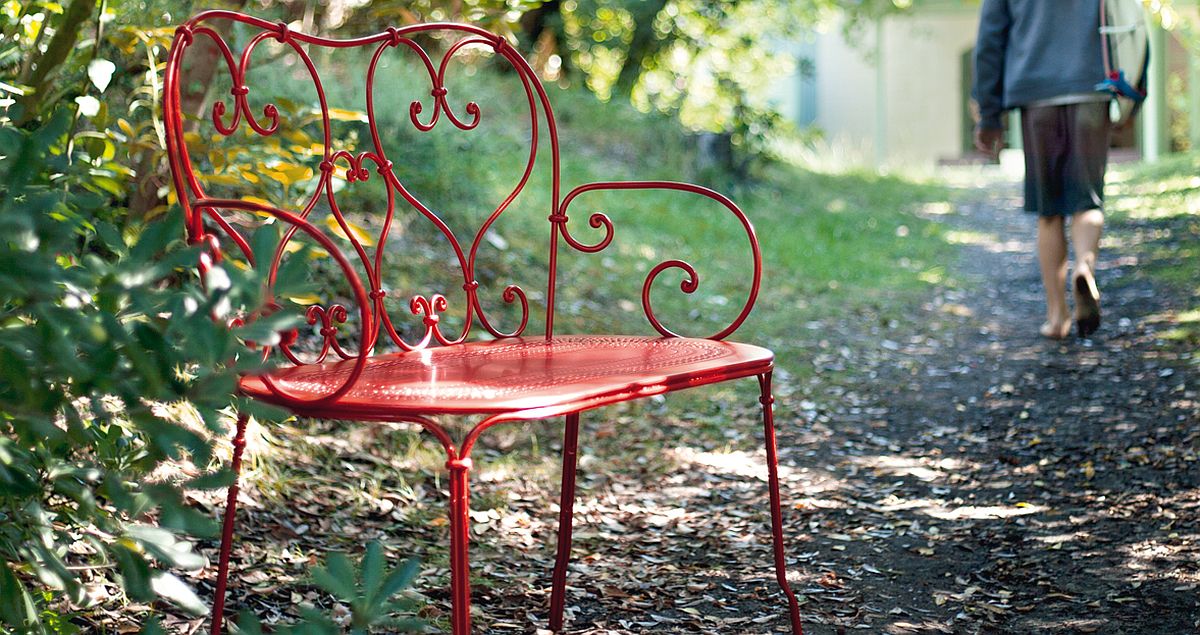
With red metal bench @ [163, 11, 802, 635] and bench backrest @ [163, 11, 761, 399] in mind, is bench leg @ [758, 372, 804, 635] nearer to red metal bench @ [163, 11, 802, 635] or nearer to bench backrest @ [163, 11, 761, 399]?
red metal bench @ [163, 11, 802, 635]

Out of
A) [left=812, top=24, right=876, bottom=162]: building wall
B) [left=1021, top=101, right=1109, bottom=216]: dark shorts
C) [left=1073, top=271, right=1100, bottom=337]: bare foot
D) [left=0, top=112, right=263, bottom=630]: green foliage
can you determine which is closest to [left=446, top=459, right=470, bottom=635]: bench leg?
[left=0, top=112, right=263, bottom=630]: green foliage

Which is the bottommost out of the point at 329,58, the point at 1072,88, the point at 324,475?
the point at 324,475

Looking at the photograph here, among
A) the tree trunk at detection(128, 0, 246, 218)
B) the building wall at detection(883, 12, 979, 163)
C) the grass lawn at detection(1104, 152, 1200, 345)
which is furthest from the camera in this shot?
the building wall at detection(883, 12, 979, 163)

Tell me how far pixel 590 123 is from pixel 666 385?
280 inches

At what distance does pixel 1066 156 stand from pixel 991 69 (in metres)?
0.45

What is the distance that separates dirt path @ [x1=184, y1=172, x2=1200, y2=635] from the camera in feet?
7.27

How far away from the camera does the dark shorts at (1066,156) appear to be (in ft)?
13.5

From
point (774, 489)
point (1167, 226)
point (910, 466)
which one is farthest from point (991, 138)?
point (1167, 226)

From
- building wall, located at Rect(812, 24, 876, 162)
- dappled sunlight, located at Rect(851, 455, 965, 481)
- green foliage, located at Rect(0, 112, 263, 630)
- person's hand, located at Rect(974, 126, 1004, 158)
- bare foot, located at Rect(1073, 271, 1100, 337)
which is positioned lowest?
dappled sunlight, located at Rect(851, 455, 965, 481)

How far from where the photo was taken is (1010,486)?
2906mm

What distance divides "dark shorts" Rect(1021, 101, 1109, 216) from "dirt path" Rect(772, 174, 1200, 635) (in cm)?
56

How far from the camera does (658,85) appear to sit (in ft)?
34.6

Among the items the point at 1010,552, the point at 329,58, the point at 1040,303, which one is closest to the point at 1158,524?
the point at 1010,552

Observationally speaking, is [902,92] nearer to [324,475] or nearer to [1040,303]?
[1040,303]
